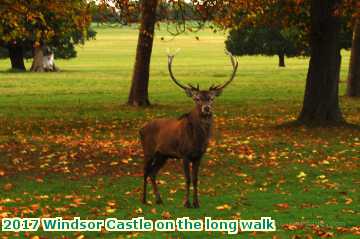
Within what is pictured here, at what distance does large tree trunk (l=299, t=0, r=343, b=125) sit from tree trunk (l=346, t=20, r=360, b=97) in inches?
637

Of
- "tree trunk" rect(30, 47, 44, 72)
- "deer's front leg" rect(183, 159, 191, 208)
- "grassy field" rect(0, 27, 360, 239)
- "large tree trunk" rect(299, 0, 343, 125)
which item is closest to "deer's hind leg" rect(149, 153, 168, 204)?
"grassy field" rect(0, 27, 360, 239)

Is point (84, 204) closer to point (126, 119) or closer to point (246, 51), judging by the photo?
point (126, 119)

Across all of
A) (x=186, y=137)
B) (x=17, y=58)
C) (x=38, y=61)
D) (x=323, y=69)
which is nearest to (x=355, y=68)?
(x=323, y=69)

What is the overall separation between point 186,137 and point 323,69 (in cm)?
1672

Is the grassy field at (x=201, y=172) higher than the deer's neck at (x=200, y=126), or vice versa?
the deer's neck at (x=200, y=126)

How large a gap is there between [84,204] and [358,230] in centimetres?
555

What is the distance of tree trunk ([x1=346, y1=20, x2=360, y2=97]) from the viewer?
48.8 meters

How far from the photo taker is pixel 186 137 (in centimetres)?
1662

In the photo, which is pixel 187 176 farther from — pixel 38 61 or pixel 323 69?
pixel 38 61

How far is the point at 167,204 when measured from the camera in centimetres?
1731

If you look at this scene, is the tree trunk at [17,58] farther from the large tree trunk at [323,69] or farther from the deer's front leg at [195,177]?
the deer's front leg at [195,177]

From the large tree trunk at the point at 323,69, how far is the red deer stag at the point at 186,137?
15742 mm

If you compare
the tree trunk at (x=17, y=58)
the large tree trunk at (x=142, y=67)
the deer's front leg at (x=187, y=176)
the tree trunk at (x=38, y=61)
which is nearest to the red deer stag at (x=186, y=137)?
the deer's front leg at (x=187, y=176)

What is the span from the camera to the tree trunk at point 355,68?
48.8 metres
